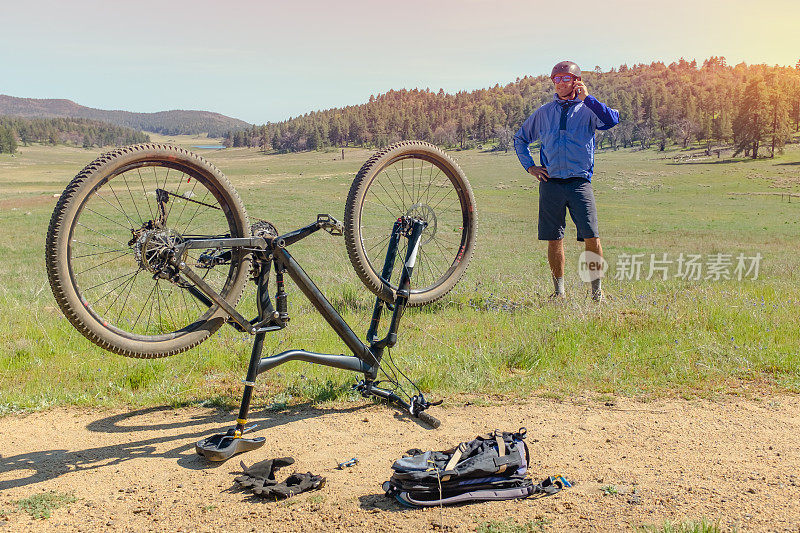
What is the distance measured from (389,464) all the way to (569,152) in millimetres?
4925

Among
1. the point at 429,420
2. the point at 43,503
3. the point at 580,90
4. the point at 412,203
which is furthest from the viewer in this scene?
the point at 580,90

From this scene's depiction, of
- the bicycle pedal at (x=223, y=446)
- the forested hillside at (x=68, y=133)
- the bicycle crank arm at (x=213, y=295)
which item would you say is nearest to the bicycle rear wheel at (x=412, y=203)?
the bicycle crank arm at (x=213, y=295)

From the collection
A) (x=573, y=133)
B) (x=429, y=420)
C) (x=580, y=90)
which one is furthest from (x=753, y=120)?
(x=429, y=420)

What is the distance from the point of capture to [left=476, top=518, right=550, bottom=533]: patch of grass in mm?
3171

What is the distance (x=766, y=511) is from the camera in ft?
10.8

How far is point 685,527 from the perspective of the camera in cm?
309

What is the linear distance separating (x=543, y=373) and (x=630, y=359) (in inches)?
37.6

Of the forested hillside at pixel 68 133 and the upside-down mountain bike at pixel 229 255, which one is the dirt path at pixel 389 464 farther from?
the forested hillside at pixel 68 133

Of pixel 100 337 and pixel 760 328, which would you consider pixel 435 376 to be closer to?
pixel 100 337

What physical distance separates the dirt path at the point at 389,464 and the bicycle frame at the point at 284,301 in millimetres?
364

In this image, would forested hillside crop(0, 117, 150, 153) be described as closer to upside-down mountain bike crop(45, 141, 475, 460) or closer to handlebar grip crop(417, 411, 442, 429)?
upside-down mountain bike crop(45, 141, 475, 460)

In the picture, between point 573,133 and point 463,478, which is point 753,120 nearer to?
point 573,133

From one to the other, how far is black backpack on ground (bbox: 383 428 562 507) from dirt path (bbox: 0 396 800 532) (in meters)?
0.08

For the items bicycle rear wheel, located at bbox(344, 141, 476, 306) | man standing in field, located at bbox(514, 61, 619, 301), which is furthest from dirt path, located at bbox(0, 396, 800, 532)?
man standing in field, located at bbox(514, 61, 619, 301)
